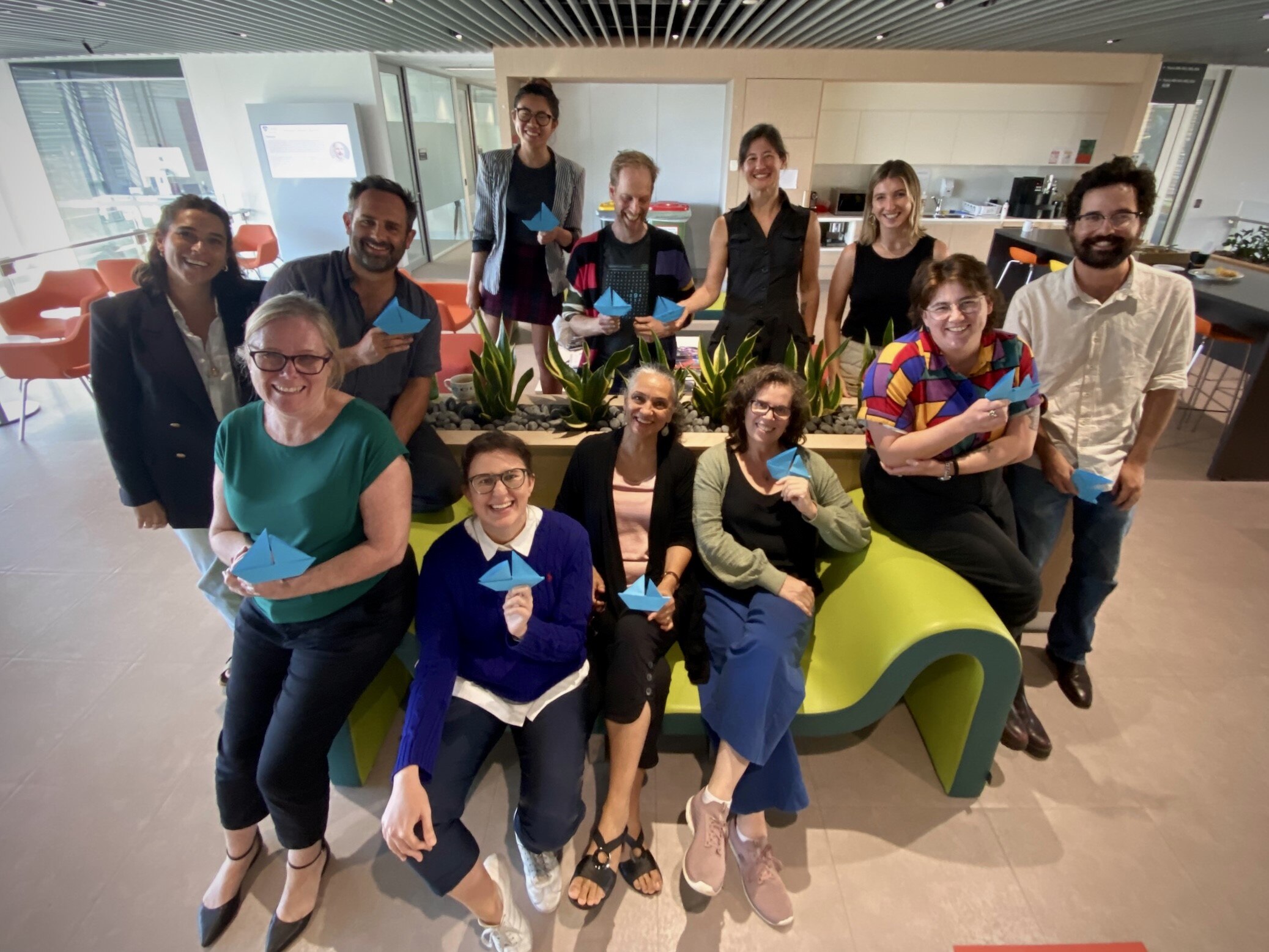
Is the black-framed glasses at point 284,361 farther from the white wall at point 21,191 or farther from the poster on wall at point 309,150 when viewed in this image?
the white wall at point 21,191

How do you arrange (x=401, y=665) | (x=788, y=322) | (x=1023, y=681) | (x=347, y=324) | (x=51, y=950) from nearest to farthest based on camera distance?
(x=51, y=950)
(x=347, y=324)
(x=401, y=665)
(x=1023, y=681)
(x=788, y=322)

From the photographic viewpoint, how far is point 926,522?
A: 6.11 ft

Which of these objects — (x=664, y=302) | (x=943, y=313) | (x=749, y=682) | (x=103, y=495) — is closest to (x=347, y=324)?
(x=664, y=302)

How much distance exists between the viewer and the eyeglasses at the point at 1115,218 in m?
1.67

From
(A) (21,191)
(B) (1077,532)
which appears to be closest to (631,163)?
(B) (1077,532)

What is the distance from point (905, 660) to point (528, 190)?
7.76 feet

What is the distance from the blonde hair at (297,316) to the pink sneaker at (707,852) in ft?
4.55

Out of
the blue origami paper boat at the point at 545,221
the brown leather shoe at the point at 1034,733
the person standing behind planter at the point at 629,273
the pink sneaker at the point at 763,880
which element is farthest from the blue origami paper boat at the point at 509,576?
the brown leather shoe at the point at 1034,733

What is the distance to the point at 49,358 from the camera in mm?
3926

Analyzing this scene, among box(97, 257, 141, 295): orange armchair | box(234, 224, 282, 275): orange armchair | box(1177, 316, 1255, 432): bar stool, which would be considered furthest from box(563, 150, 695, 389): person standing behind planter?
box(234, 224, 282, 275): orange armchair

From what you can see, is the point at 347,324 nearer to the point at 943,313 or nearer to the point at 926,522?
the point at 943,313

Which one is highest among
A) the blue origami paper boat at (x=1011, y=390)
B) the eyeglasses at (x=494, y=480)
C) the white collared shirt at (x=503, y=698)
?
the blue origami paper boat at (x=1011, y=390)

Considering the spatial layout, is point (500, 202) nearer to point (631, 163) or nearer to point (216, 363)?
point (631, 163)

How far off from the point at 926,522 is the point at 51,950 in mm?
2446
